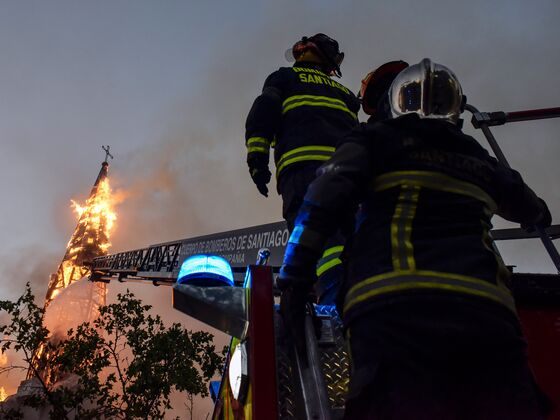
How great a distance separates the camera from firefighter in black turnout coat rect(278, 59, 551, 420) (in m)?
1.12

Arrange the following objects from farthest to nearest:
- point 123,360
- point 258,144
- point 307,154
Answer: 1. point 123,360
2. point 258,144
3. point 307,154

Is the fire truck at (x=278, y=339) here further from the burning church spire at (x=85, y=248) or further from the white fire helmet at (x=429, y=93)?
the burning church spire at (x=85, y=248)

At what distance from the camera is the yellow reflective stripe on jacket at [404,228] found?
3.97ft

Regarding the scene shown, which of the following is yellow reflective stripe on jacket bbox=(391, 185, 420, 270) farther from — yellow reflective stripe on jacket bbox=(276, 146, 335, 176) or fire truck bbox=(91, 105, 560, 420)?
yellow reflective stripe on jacket bbox=(276, 146, 335, 176)

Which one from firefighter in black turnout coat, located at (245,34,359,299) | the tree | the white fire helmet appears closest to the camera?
the white fire helmet

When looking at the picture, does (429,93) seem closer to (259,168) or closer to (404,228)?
(404,228)

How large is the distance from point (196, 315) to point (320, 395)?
1.75 ft

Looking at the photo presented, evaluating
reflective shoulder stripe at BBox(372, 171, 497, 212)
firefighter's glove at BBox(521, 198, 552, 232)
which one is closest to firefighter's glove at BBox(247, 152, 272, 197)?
reflective shoulder stripe at BBox(372, 171, 497, 212)

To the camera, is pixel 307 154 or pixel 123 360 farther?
pixel 123 360

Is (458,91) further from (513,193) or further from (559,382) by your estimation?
(559,382)

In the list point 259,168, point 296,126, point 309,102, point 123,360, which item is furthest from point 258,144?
point 123,360

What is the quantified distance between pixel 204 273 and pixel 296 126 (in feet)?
4.82

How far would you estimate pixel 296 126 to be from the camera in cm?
280

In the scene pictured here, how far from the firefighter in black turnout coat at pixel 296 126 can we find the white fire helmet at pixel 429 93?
954 mm
